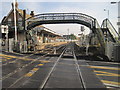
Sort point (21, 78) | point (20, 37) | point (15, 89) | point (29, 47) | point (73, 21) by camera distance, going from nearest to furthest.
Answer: point (15, 89) → point (21, 78) → point (29, 47) → point (73, 21) → point (20, 37)

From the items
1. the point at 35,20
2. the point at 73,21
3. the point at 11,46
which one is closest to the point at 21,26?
the point at 35,20

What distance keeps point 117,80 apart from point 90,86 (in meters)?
1.67

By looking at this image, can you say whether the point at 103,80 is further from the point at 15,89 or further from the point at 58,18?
the point at 58,18

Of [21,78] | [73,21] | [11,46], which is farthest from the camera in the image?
[73,21]

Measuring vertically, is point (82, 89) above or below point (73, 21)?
below

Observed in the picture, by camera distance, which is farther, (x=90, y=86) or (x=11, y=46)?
(x=11, y=46)

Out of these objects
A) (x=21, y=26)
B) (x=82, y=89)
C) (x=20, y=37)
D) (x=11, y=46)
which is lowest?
(x=82, y=89)

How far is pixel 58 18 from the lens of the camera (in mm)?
20922

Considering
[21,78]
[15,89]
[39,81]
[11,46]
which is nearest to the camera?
[15,89]

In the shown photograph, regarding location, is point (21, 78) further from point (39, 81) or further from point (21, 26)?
point (21, 26)

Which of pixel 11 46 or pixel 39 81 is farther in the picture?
pixel 11 46

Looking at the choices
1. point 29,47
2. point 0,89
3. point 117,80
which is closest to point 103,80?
point 117,80

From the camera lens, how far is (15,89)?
15.6ft

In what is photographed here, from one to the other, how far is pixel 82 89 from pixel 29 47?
16.1 meters
